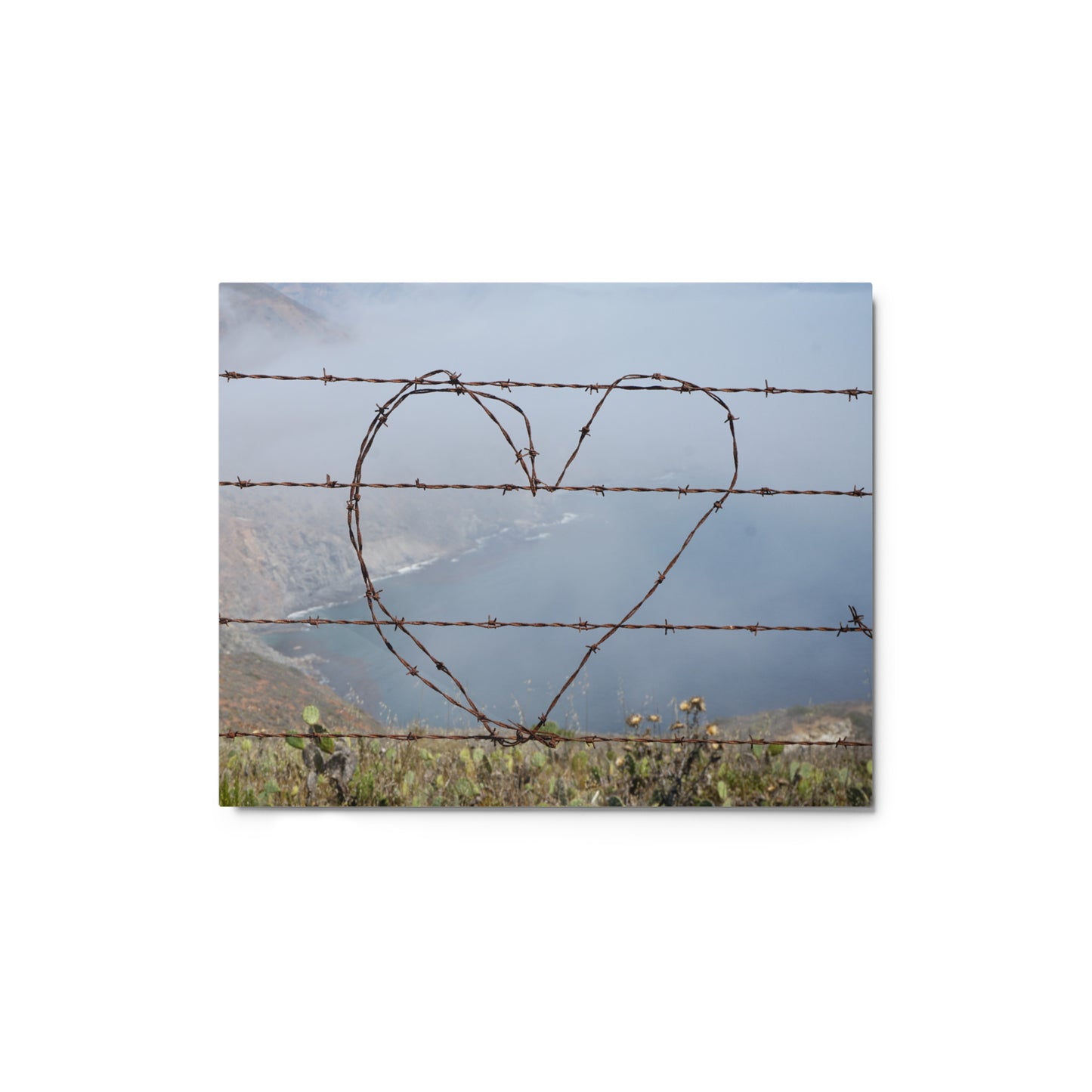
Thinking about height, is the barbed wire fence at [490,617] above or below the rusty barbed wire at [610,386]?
below

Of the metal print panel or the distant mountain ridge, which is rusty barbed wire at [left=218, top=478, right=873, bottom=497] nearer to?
the metal print panel

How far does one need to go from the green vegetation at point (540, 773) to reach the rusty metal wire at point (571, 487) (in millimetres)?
507

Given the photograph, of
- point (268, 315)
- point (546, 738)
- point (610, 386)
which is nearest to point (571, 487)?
point (610, 386)

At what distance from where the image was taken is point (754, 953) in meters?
2.43

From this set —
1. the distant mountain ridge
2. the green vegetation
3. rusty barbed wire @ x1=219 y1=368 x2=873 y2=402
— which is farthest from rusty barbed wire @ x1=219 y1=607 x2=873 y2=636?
the distant mountain ridge

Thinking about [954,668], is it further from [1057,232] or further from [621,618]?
[1057,232]

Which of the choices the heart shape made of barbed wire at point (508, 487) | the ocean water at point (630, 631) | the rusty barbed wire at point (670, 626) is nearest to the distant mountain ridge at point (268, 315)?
the heart shape made of barbed wire at point (508, 487)

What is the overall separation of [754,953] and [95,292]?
7.33ft

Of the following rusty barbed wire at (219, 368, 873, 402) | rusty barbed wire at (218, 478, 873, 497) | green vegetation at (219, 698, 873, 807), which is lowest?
green vegetation at (219, 698, 873, 807)

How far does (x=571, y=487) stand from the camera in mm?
2459

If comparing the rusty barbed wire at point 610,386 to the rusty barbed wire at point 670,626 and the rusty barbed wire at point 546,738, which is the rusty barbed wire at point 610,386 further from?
the rusty barbed wire at point 546,738

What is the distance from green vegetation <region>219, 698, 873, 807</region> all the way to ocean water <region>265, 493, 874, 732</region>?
0.25 feet

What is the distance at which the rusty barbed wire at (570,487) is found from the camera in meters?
2.43

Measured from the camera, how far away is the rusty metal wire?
243 centimetres
